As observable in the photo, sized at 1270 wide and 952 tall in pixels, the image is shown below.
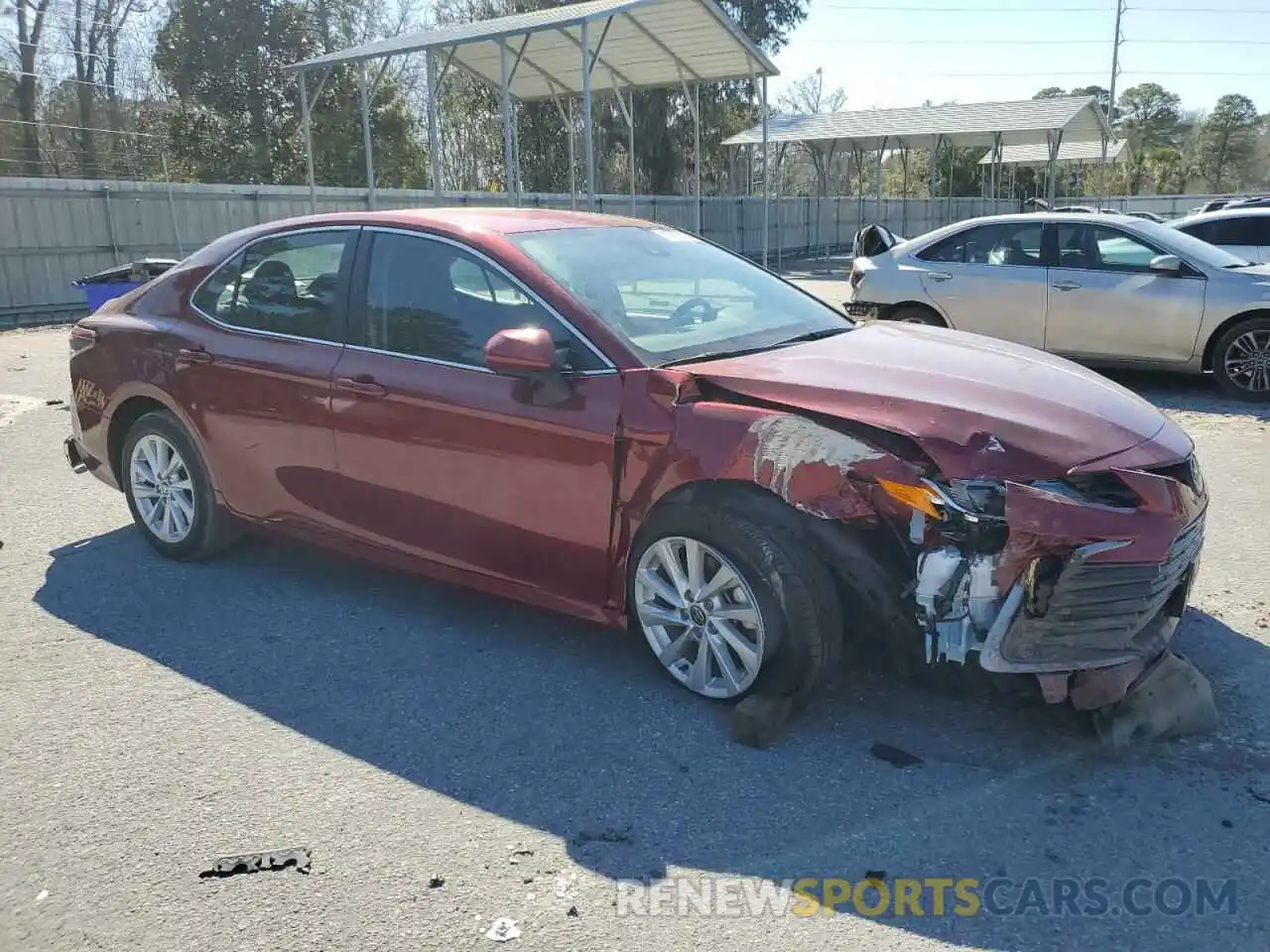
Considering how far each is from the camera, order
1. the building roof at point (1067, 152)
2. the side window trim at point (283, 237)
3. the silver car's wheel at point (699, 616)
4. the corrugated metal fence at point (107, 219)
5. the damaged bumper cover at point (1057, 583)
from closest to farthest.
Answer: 1. the damaged bumper cover at point (1057, 583)
2. the silver car's wheel at point (699, 616)
3. the side window trim at point (283, 237)
4. the corrugated metal fence at point (107, 219)
5. the building roof at point (1067, 152)

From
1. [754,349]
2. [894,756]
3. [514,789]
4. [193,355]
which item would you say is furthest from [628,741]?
[193,355]

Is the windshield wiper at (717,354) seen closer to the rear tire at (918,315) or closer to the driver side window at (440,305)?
the driver side window at (440,305)

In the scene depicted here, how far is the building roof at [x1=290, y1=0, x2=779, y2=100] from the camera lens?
16.0 m

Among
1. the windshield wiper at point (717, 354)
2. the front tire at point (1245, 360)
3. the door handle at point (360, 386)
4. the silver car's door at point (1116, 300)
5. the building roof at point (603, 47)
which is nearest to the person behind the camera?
the windshield wiper at point (717, 354)

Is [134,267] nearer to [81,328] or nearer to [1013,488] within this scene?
[81,328]

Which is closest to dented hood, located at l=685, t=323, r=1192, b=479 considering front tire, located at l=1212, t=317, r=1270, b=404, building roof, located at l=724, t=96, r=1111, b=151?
front tire, located at l=1212, t=317, r=1270, b=404

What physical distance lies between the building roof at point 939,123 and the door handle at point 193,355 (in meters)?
25.5

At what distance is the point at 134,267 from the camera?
35.7 feet

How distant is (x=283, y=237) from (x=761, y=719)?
10.2 ft

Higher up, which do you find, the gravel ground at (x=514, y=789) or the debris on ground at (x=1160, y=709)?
the debris on ground at (x=1160, y=709)

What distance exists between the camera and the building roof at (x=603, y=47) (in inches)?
628

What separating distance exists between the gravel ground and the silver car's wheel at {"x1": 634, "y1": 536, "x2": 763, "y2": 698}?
0.45 ft

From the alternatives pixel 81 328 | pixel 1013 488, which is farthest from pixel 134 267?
pixel 1013 488

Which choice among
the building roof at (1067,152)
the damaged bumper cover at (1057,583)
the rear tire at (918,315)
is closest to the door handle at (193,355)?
the damaged bumper cover at (1057,583)
